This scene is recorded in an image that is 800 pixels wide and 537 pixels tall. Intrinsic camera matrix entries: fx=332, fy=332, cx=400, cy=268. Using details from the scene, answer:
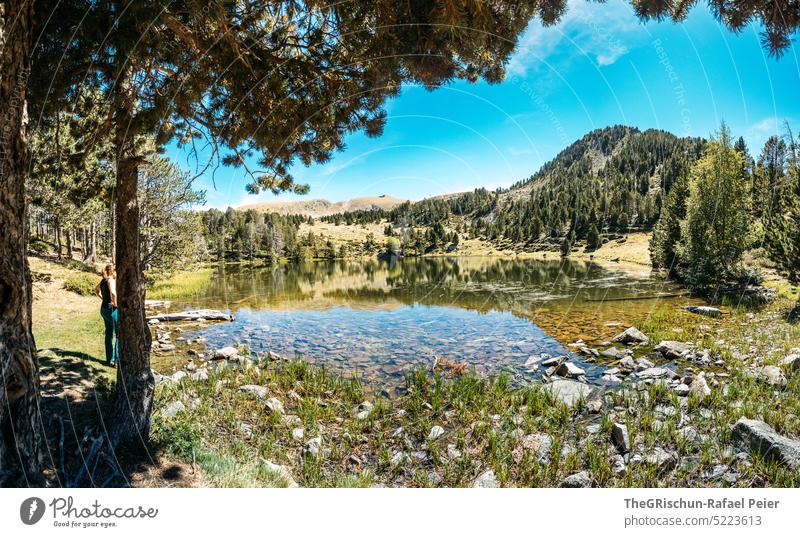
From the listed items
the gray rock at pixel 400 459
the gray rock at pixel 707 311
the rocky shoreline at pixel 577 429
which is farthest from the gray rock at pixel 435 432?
the gray rock at pixel 707 311

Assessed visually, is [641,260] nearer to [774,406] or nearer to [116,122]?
[774,406]

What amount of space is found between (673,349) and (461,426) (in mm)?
5331

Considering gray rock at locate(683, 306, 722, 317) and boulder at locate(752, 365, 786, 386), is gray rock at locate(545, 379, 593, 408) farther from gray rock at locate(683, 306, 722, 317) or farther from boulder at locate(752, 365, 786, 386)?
gray rock at locate(683, 306, 722, 317)

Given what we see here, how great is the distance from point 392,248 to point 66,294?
60791 mm

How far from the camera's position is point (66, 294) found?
567 inches

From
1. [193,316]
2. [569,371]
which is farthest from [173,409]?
[193,316]

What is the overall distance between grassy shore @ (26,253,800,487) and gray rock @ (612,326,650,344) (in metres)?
0.82

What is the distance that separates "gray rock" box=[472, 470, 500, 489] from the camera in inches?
142

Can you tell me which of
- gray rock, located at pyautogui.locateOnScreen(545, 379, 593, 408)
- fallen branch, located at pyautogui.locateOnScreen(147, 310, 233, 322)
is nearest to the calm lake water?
fallen branch, located at pyautogui.locateOnScreen(147, 310, 233, 322)

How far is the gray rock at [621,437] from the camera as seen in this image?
3.89 metres

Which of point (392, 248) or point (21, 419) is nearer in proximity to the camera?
point (21, 419)

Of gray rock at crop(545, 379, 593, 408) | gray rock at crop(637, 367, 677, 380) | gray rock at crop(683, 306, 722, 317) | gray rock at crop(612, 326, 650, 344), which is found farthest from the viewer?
gray rock at crop(683, 306, 722, 317)

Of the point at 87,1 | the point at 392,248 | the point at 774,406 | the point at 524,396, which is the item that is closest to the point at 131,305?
the point at 87,1
